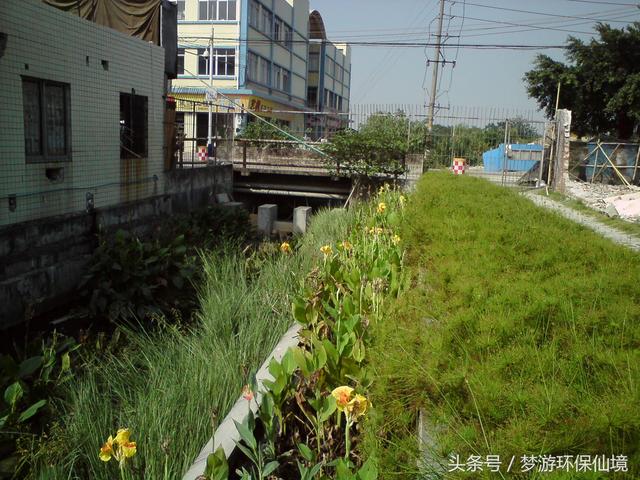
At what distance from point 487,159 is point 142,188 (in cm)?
1226

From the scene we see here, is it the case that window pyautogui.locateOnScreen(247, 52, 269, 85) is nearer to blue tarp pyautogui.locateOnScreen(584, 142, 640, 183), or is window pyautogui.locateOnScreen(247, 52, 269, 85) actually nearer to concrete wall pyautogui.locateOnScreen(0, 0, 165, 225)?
blue tarp pyautogui.locateOnScreen(584, 142, 640, 183)

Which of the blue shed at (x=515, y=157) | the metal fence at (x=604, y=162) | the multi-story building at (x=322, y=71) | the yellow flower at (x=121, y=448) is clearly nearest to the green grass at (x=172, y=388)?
the yellow flower at (x=121, y=448)

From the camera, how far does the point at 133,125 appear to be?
39.4 feet

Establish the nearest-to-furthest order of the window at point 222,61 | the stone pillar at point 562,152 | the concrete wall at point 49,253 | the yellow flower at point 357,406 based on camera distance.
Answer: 1. the yellow flower at point 357,406
2. the concrete wall at point 49,253
3. the stone pillar at point 562,152
4. the window at point 222,61

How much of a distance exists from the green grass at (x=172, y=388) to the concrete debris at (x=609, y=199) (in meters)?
7.80

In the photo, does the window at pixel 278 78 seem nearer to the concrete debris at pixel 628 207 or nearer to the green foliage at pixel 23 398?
the concrete debris at pixel 628 207

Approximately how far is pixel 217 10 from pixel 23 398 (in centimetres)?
3611

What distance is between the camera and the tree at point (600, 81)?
25.8 metres

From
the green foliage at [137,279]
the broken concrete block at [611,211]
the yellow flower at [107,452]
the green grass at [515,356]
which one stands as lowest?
the green foliage at [137,279]

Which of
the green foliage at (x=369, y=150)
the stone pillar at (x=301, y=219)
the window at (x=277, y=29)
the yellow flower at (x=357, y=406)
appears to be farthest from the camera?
the window at (x=277, y=29)

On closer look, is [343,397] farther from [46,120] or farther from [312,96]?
[312,96]

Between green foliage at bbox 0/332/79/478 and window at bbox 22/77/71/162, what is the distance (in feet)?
14.6

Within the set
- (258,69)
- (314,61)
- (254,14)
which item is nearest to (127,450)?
(254,14)

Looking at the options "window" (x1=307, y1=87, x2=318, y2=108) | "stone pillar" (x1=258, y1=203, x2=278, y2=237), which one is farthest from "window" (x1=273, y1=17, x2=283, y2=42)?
"stone pillar" (x1=258, y1=203, x2=278, y2=237)
